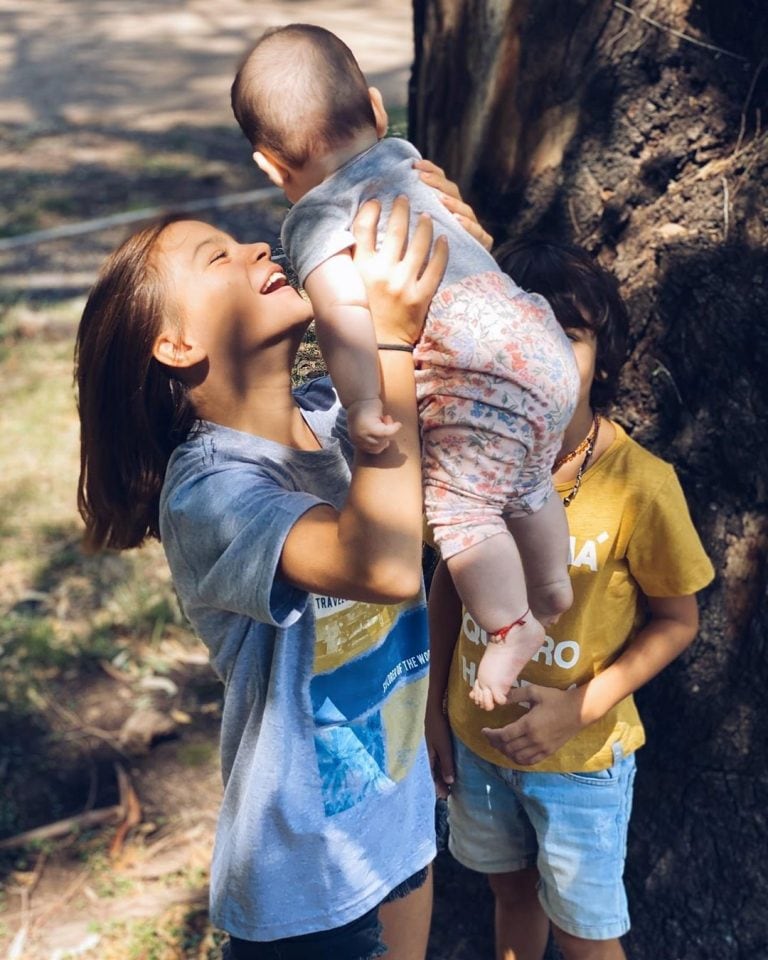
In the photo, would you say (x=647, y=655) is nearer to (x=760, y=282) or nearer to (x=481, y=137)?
(x=760, y=282)

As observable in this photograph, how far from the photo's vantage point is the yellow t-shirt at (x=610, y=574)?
6.77ft

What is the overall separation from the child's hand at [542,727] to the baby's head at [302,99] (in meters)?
1.00

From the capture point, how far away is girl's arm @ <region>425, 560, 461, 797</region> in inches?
91.2

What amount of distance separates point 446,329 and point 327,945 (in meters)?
1.04

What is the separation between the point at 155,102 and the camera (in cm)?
1138

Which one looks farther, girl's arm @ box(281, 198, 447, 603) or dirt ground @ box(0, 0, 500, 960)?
dirt ground @ box(0, 0, 500, 960)

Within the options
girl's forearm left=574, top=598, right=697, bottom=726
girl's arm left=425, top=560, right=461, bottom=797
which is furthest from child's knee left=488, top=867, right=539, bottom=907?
girl's forearm left=574, top=598, right=697, bottom=726

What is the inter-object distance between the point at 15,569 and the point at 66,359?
1.94 m

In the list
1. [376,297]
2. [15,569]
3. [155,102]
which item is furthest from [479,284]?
[155,102]

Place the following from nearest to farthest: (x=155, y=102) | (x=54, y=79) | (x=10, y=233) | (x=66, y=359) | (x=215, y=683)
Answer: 1. (x=215, y=683)
2. (x=66, y=359)
3. (x=10, y=233)
4. (x=155, y=102)
5. (x=54, y=79)

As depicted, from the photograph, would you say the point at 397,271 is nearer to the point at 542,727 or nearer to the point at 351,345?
the point at 351,345

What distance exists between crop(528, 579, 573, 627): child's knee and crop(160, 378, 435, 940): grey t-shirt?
0.25 meters

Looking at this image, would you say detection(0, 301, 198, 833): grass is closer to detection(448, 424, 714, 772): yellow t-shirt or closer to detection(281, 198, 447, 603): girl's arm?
detection(448, 424, 714, 772): yellow t-shirt

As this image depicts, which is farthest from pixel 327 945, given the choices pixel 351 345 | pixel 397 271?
pixel 397 271
